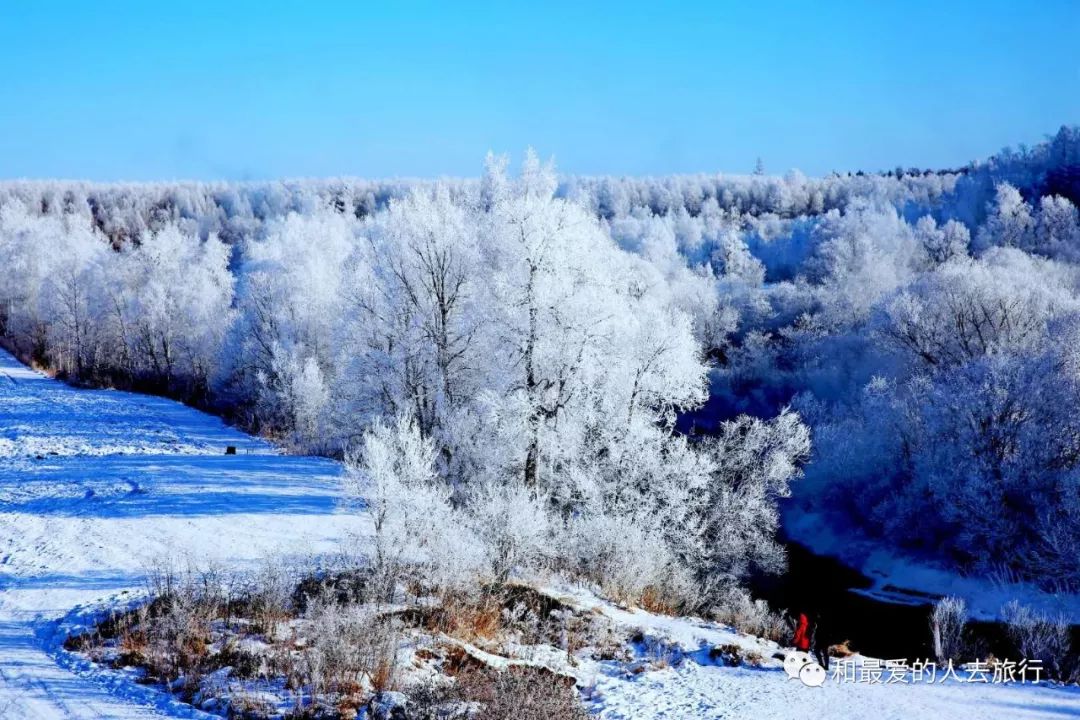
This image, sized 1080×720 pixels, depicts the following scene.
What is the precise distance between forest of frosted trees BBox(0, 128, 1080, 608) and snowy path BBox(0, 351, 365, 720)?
277 cm

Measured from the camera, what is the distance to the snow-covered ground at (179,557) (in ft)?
35.1

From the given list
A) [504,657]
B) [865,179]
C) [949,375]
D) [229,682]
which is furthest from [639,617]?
[865,179]

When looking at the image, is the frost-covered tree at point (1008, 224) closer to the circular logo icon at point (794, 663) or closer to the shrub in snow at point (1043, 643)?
the shrub in snow at point (1043, 643)

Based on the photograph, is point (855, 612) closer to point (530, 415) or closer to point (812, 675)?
point (530, 415)

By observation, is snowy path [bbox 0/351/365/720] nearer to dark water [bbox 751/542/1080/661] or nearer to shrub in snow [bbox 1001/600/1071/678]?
dark water [bbox 751/542/1080/661]

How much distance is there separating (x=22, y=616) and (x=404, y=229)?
15.6 meters

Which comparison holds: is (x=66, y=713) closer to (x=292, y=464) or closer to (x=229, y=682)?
(x=229, y=682)

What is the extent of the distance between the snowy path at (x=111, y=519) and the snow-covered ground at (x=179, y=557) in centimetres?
4

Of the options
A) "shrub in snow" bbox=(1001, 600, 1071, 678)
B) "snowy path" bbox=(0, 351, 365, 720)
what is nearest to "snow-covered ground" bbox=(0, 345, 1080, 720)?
"snowy path" bbox=(0, 351, 365, 720)

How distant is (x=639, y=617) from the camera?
659 inches

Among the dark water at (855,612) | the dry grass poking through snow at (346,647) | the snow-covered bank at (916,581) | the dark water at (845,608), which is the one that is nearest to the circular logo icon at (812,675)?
the dry grass poking through snow at (346,647)

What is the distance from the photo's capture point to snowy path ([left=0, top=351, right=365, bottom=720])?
33.3ft

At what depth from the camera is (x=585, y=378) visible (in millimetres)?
22219

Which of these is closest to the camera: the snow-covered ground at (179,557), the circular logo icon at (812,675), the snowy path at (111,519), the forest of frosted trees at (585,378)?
the snowy path at (111,519)
